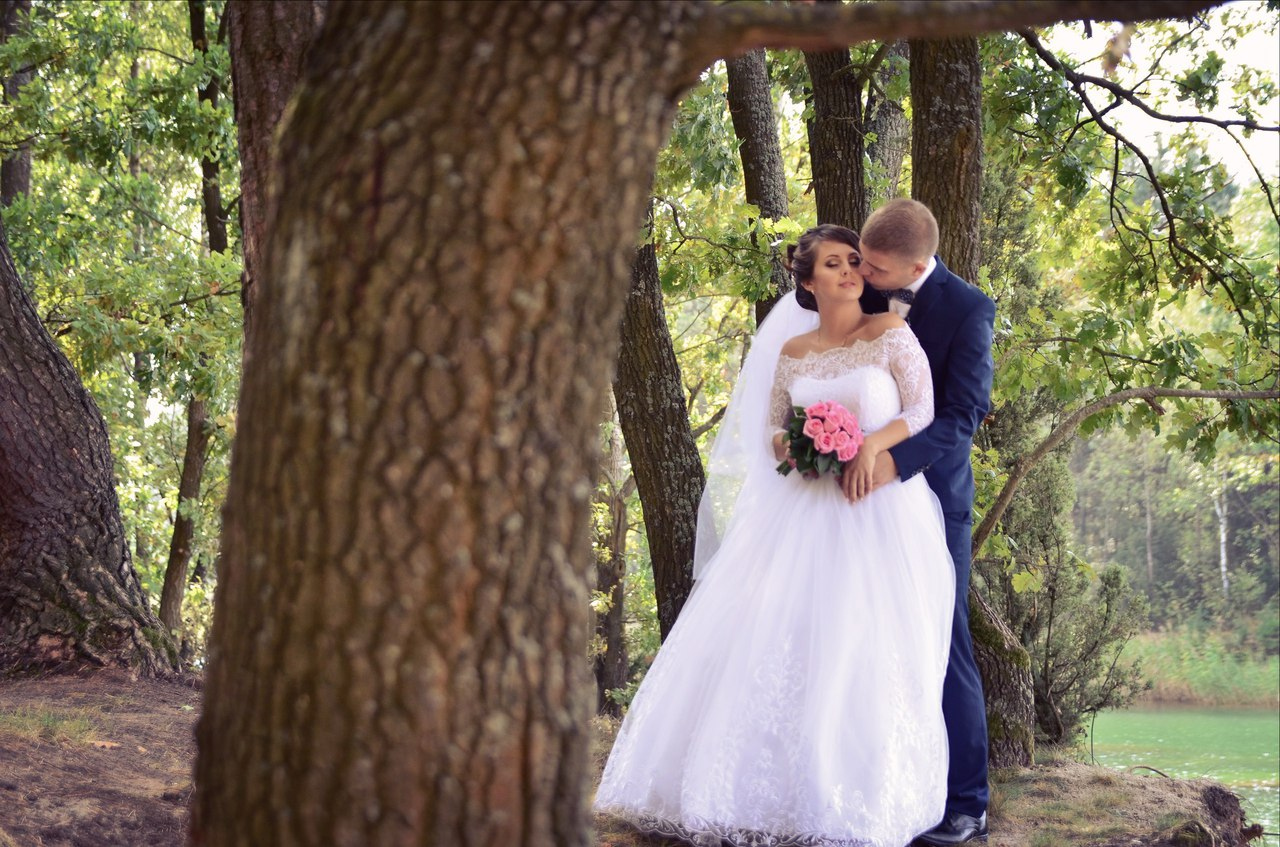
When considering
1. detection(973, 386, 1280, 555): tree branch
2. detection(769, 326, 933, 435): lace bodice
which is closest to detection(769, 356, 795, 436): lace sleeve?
detection(769, 326, 933, 435): lace bodice

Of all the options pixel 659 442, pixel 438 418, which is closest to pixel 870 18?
pixel 438 418

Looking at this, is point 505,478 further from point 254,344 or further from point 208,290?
point 208,290

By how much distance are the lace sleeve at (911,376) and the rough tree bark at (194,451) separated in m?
8.84

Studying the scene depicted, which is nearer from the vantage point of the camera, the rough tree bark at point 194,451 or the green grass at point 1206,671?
the rough tree bark at point 194,451

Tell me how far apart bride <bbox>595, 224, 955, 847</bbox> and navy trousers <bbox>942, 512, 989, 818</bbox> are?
0.57ft

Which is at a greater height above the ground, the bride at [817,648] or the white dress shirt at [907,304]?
the white dress shirt at [907,304]

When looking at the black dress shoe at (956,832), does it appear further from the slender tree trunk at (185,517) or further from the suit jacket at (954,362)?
the slender tree trunk at (185,517)

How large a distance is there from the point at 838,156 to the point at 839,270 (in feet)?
7.89

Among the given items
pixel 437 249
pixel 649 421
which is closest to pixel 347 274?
pixel 437 249

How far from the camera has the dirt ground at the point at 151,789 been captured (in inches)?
155

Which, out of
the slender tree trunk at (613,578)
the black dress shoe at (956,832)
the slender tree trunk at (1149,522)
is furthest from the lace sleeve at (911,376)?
the slender tree trunk at (1149,522)

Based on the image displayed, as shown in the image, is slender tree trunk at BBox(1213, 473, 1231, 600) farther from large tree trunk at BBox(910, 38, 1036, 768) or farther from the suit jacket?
the suit jacket

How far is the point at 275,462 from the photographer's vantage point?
1972 mm

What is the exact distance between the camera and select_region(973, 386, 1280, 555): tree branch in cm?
618
